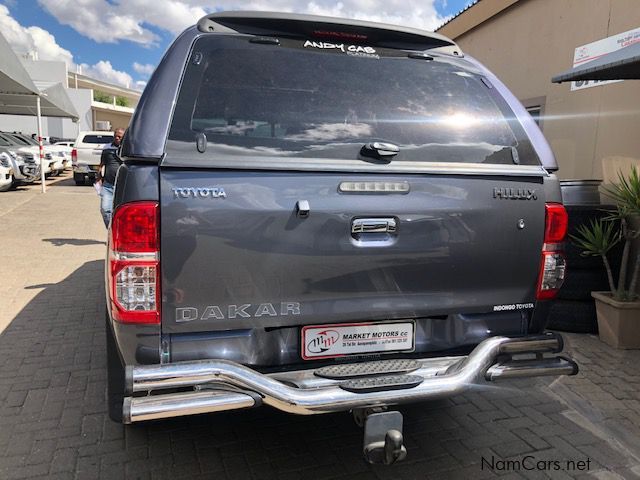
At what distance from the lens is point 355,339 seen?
8.02ft

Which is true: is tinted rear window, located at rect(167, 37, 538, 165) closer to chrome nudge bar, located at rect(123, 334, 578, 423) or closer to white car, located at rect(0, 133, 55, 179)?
chrome nudge bar, located at rect(123, 334, 578, 423)

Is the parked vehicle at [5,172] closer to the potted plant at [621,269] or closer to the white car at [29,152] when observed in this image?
the white car at [29,152]

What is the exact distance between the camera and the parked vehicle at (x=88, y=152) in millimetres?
18219

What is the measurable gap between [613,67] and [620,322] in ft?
6.93

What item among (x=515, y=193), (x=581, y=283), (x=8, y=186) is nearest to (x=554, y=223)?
(x=515, y=193)

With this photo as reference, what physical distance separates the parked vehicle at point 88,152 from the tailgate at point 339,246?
17606mm

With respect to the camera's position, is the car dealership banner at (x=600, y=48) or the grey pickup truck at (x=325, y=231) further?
the car dealership banner at (x=600, y=48)

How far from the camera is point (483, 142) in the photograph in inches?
105

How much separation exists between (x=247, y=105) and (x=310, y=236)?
2.25 ft

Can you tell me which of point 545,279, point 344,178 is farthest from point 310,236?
point 545,279

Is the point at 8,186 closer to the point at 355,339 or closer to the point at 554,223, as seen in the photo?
the point at 355,339

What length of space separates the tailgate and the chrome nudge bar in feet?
0.73

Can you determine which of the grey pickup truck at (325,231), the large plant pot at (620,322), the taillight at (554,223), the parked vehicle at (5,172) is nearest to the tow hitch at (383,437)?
the grey pickup truck at (325,231)

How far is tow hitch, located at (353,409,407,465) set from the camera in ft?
7.13
